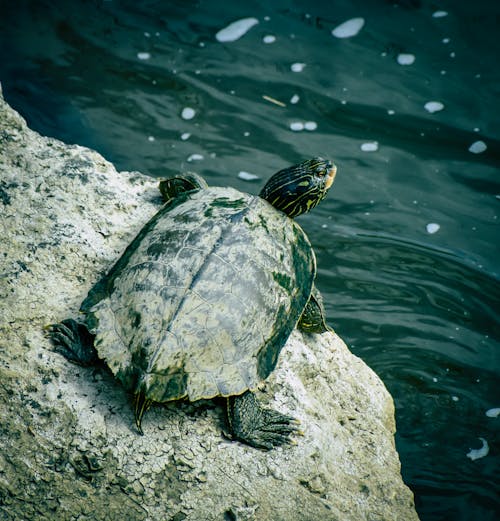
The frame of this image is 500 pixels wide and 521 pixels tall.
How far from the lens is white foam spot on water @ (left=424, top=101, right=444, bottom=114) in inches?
213

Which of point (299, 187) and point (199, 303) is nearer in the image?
point (199, 303)

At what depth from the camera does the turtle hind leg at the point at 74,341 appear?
92.1 inches

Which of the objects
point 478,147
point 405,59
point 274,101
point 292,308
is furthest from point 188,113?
point 292,308

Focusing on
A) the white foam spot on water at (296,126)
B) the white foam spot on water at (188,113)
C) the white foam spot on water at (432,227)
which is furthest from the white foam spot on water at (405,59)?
the white foam spot on water at (188,113)

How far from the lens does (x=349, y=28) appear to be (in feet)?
19.1

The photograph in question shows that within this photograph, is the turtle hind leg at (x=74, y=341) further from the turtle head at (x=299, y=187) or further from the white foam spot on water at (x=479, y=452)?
the white foam spot on water at (x=479, y=452)

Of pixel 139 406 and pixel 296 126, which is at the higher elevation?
pixel 139 406

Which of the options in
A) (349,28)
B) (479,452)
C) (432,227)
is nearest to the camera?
(479,452)

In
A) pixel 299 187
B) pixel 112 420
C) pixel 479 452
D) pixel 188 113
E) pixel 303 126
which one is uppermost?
pixel 299 187

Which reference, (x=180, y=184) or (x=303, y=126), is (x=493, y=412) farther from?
(x=303, y=126)

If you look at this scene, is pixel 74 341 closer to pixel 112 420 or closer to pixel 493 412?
pixel 112 420

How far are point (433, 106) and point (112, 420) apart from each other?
4.82 meters

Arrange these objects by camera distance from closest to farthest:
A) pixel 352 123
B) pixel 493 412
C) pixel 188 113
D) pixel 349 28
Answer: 1. pixel 493 412
2. pixel 352 123
3. pixel 188 113
4. pixel 349 28

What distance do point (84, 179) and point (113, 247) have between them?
0.54 meters
